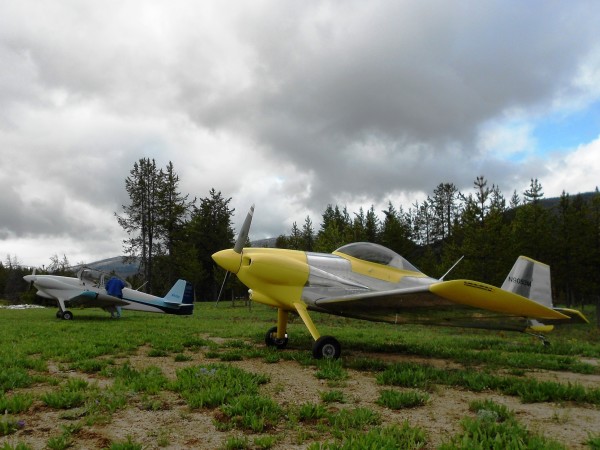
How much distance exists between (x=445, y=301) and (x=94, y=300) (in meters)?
18.0

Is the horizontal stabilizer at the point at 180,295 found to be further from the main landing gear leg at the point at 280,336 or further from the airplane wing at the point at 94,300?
the main landing gear leg at the point at 280,336

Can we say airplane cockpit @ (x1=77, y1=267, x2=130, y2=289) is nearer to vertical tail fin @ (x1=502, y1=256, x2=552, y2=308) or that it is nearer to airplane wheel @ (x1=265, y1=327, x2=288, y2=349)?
airplane wheel @ (x1=265, y1=327, x2=288, y2=349)

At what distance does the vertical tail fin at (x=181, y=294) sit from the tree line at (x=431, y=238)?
2.31 m

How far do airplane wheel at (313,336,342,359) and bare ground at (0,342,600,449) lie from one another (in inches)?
63.3

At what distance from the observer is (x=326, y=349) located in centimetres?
731

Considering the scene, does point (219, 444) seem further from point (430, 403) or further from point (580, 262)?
point (580, 262)

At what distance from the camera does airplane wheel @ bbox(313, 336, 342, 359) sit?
724cm

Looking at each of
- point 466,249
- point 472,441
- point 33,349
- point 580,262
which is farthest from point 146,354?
point 580,262

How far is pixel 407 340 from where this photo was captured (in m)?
11.7

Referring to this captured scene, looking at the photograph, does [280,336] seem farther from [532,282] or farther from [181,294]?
[181,294]

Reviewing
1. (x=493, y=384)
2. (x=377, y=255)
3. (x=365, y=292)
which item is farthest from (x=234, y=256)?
(x=493, y=384)

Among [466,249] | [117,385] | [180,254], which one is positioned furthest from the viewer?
[180,254]

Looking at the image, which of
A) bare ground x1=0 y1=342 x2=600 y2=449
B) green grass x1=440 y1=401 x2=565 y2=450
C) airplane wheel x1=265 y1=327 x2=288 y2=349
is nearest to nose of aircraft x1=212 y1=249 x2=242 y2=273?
airplane wheel x1=265 y1=327 x2=288 y2=349

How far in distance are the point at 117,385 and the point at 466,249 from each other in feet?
87.5
